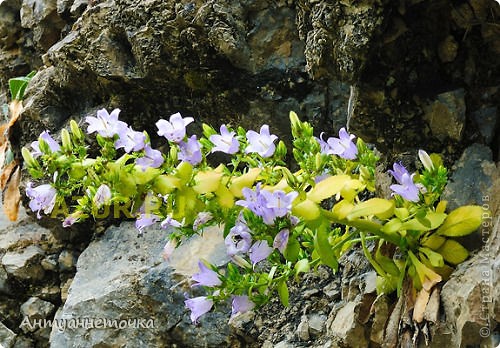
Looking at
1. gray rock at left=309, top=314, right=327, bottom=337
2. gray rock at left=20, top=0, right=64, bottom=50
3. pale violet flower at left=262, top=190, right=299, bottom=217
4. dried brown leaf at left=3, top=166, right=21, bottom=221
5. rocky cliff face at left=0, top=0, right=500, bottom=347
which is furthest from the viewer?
gray rock at left=20, top=0, right=64, bottom=50

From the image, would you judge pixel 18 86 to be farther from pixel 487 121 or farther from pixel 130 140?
pixel 487 121

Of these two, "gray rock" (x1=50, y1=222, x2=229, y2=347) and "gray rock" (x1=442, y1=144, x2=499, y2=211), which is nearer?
"gray rock" (x1=442, y1=144, x2=499, y2=211)

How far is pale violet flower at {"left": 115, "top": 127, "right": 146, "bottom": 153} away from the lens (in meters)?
1.18

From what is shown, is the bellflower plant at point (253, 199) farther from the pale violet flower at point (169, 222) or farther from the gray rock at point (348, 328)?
the gray rock at point (348, 328)

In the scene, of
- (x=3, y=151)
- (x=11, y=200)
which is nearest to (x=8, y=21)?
(x=3, y=151)

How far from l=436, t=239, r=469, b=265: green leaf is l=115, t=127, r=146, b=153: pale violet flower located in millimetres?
665

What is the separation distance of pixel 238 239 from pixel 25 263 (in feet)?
4.10

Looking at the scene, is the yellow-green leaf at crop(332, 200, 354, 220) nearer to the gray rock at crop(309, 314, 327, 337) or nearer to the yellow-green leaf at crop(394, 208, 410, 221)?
the yellow-green leaf at crop(394, 208, 410, 221)

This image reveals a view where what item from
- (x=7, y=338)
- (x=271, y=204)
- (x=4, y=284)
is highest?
(x=271, y=204)

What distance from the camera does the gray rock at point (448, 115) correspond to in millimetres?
1388

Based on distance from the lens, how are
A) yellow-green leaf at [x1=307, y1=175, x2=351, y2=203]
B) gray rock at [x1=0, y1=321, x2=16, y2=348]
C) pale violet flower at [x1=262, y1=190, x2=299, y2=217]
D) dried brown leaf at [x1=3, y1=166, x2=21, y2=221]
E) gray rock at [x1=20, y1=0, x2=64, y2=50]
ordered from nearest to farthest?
pale violet flower at [x1=262, y1=190, x2=299, y2=217] → yellow-green leaf at [x1=307, y1=175, x2=351, y2=203] → gray rock at [x1=0, y1=321, x2=16, y2=348] → dried brown leaf at [x1=3, y1=166, x2=21, y2=221] → gray rock at [x1=20, y1=0, x2=64, y2=50]

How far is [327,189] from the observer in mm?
1231

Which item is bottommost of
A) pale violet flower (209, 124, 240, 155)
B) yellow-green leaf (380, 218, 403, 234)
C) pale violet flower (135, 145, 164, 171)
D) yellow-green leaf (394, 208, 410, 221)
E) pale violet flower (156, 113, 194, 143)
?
yellow-green leaf (380, 218, 403, 234)

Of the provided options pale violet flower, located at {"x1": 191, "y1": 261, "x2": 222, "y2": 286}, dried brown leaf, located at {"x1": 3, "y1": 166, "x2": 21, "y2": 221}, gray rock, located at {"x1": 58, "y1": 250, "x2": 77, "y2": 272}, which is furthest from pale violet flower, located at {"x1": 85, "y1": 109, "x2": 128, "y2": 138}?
dried brown leaf, located at {"x1": 3, "y1": 166, "x2": 21, "y2": 221}
